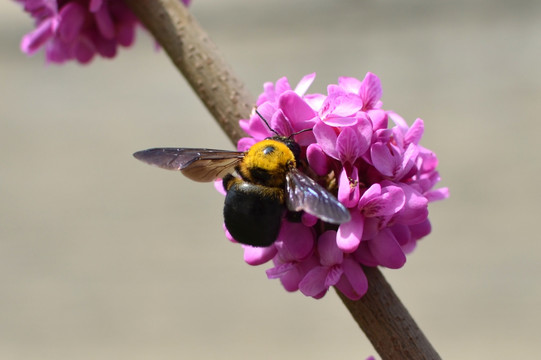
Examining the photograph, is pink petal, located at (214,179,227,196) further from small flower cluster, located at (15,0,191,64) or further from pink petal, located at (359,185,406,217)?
small flower cluster, located at (15,0,191,64)

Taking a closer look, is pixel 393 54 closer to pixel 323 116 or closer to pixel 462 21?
pixel 462 21

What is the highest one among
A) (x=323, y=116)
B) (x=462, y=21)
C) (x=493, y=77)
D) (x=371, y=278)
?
(x=462, y=21)

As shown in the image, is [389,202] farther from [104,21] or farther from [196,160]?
[104,21]

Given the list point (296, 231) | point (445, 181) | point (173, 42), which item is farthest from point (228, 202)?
point (445, 181)

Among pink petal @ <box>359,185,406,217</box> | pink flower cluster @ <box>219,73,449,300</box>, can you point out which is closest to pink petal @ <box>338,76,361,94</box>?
pink flower cluster @ <box>219,73,449,300</box>

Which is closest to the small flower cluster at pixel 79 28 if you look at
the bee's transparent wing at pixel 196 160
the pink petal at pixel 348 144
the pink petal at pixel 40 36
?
the pink petal at pixel 40 36

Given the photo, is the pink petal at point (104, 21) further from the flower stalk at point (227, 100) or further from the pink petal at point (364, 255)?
the pink petal at point (364, 255)
